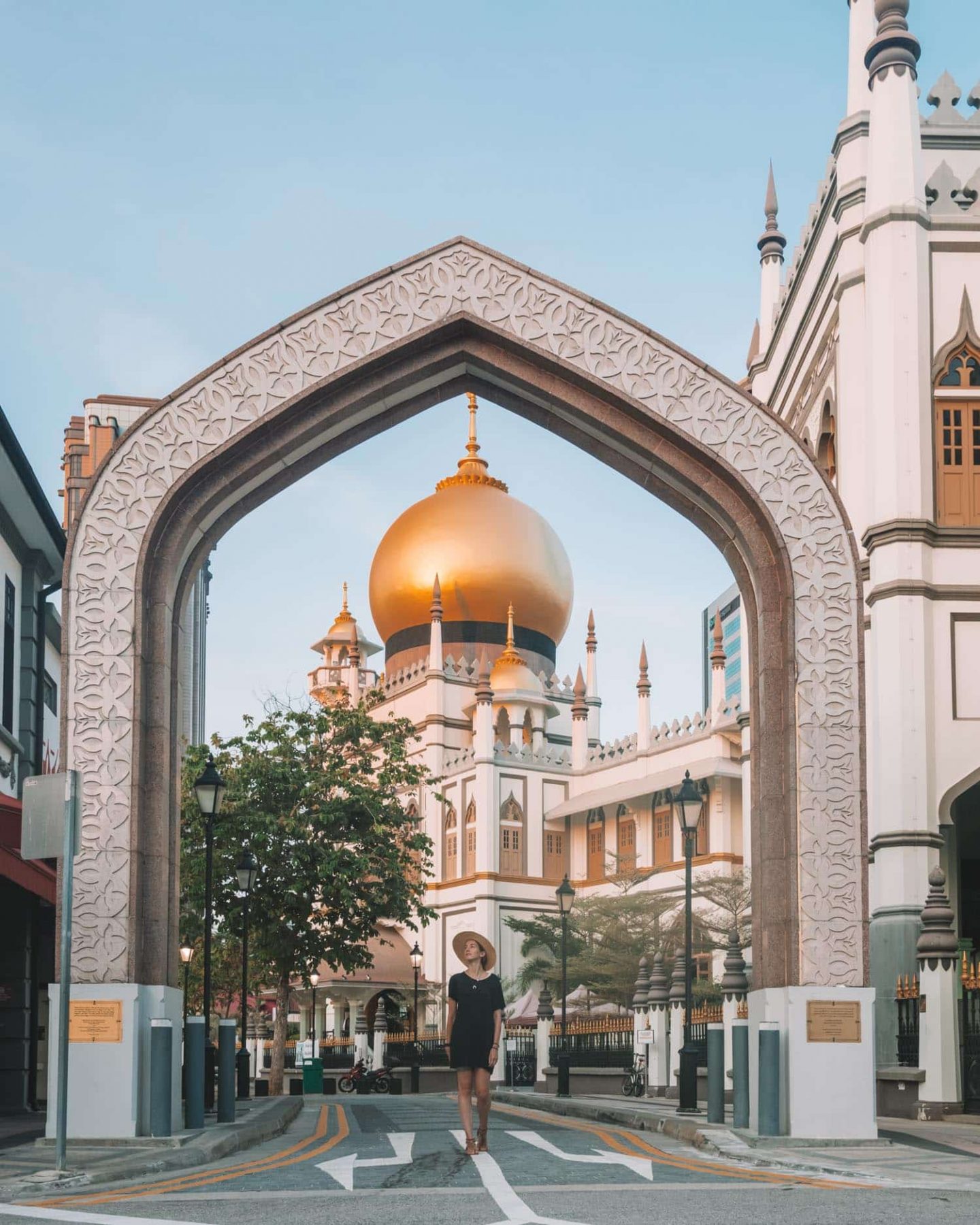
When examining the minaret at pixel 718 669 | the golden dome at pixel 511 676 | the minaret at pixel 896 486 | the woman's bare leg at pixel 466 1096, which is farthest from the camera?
the golden dome at pixel 511 676

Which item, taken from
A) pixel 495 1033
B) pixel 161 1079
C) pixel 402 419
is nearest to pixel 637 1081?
pixel 402 419

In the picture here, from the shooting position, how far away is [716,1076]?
1574 cm

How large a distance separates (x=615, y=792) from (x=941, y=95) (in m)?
36.7

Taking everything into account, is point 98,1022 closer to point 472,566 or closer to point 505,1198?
point 505,1198

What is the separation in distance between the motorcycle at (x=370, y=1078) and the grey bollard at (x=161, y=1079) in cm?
3124

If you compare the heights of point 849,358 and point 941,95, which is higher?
point 941,95

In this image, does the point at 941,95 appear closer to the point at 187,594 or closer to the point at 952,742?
the point at 952,742

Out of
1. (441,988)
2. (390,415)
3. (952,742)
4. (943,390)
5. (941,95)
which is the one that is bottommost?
(441,988)

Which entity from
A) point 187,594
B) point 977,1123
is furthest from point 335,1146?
point 977,1123

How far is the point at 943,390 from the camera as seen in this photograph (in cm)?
2441

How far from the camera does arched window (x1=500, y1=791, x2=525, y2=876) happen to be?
6166 cm

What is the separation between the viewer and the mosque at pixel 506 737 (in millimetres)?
56875

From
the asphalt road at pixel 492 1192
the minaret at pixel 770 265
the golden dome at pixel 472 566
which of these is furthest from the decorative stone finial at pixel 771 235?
the golden dome at pixel 472 566

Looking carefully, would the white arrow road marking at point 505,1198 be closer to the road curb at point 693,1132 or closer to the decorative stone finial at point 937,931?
the road curb at point 693,1132
